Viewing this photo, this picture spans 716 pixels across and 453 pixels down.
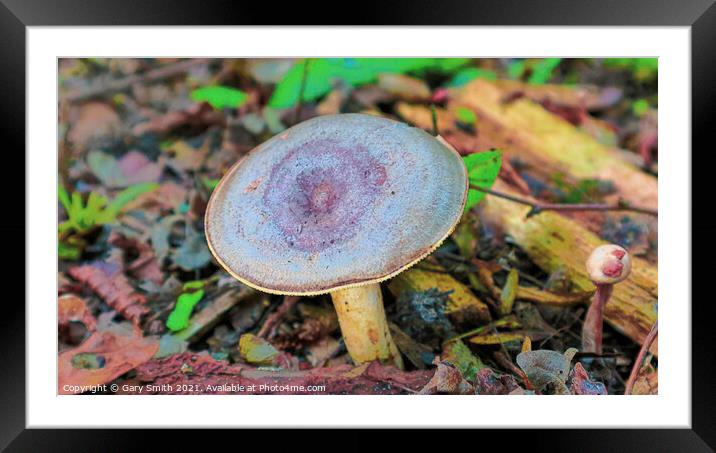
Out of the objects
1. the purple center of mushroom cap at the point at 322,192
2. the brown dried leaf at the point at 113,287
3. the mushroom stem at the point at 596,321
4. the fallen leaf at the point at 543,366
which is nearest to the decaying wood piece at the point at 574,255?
the mushroom stem at the point at 596,321

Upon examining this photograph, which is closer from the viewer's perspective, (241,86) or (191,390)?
(191,390)

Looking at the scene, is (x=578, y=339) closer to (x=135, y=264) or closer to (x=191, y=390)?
(x=191, y=390)

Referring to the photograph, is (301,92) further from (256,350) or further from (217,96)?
(256,350)

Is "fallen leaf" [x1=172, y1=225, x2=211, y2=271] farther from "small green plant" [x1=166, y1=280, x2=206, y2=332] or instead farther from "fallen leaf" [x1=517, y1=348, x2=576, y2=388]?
"fallen leaf" [x1=517, y1=348, x2=576, y2=388]

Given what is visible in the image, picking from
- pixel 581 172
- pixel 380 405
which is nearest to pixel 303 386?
pixel 380 405

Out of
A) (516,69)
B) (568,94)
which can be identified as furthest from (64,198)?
(568,94)
